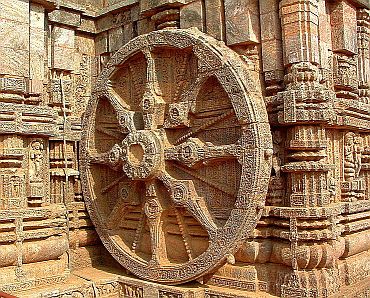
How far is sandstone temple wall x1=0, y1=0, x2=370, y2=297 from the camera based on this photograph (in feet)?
21.1

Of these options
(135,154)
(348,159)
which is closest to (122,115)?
(135,154)

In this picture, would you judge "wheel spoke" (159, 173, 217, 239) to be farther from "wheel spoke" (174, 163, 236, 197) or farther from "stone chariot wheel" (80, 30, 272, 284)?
"wheel spoke" (174, 163, 236, 197)

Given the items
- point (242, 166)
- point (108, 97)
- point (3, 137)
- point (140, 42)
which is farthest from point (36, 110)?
point (242, 166)

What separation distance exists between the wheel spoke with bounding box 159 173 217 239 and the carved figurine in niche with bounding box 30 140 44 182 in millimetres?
1857

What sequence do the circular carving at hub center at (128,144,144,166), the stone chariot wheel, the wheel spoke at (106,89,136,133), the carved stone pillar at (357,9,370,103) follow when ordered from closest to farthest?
the stone chariot wheel, the circular carving at hub center at (128,144,144,166), the wheel spoke at (106,89,136,133), the carved stone pillar at (357,9,370,103)

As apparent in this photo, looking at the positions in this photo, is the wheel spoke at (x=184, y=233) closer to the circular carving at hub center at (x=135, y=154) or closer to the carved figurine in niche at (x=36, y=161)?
the circular carving at hub center at (x=135, y=154)

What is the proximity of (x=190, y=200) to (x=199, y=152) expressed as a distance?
2.22 feet

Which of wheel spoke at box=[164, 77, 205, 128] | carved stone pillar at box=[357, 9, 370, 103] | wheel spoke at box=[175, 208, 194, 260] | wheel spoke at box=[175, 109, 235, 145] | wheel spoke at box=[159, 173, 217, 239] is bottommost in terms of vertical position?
wheel spoke at box=[175, 208, 194, 260]

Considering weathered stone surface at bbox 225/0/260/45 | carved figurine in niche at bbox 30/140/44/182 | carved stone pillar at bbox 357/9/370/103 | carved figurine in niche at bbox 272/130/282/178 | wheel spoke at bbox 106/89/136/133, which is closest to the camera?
carved figurine in niche at bbox 272/130/282/178

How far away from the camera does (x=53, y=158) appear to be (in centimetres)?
845

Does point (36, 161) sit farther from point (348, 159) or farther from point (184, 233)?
point (348, 159)

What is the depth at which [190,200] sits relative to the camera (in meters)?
6.95

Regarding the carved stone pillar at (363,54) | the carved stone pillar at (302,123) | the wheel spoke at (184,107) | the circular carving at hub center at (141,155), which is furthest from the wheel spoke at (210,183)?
the carved stone pillar at (363,54)

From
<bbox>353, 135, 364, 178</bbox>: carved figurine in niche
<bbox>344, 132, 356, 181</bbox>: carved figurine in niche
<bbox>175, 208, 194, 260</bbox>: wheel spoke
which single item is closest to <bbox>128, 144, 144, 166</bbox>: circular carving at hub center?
<bbox>175, 208, 194, 260</bbox>: wheel spoke
